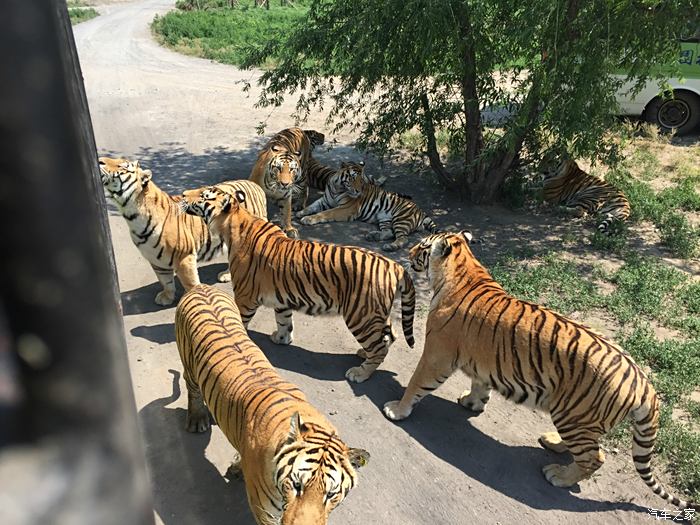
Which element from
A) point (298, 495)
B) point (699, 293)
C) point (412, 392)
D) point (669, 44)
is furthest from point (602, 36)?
point (298, 495)

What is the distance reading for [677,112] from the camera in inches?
506

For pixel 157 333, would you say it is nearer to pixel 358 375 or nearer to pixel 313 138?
pixel 358 375

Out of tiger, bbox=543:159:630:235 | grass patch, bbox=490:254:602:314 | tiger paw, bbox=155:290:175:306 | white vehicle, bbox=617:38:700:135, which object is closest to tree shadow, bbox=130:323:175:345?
tiger paw, bbox=155:290:175:306

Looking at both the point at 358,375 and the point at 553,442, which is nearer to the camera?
the point at 553,442

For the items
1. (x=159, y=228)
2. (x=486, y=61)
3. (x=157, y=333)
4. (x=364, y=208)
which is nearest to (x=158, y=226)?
(x=159, y=228)

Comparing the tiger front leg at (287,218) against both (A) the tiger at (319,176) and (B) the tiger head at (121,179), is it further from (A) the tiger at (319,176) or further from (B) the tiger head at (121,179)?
(B) the tiger head at (121,179)

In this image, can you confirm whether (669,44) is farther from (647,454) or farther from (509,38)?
(647,454)

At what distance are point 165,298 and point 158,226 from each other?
0.89 meters

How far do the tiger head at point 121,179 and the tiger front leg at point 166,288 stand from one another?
91 cm

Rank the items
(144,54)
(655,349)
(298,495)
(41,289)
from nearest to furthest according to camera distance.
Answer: (41,289) < (298,495) < (655,349) < (144,54)

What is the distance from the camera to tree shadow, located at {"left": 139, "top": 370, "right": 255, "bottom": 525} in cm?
405

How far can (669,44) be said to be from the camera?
7230 mm

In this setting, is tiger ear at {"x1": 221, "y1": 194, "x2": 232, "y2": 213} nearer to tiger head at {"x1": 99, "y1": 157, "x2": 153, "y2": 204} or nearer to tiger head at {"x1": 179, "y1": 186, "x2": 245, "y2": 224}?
tiger head at {"x1": 179, "y1": 186, "x2": 245, "y2": 224}

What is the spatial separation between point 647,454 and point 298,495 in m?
2.71
